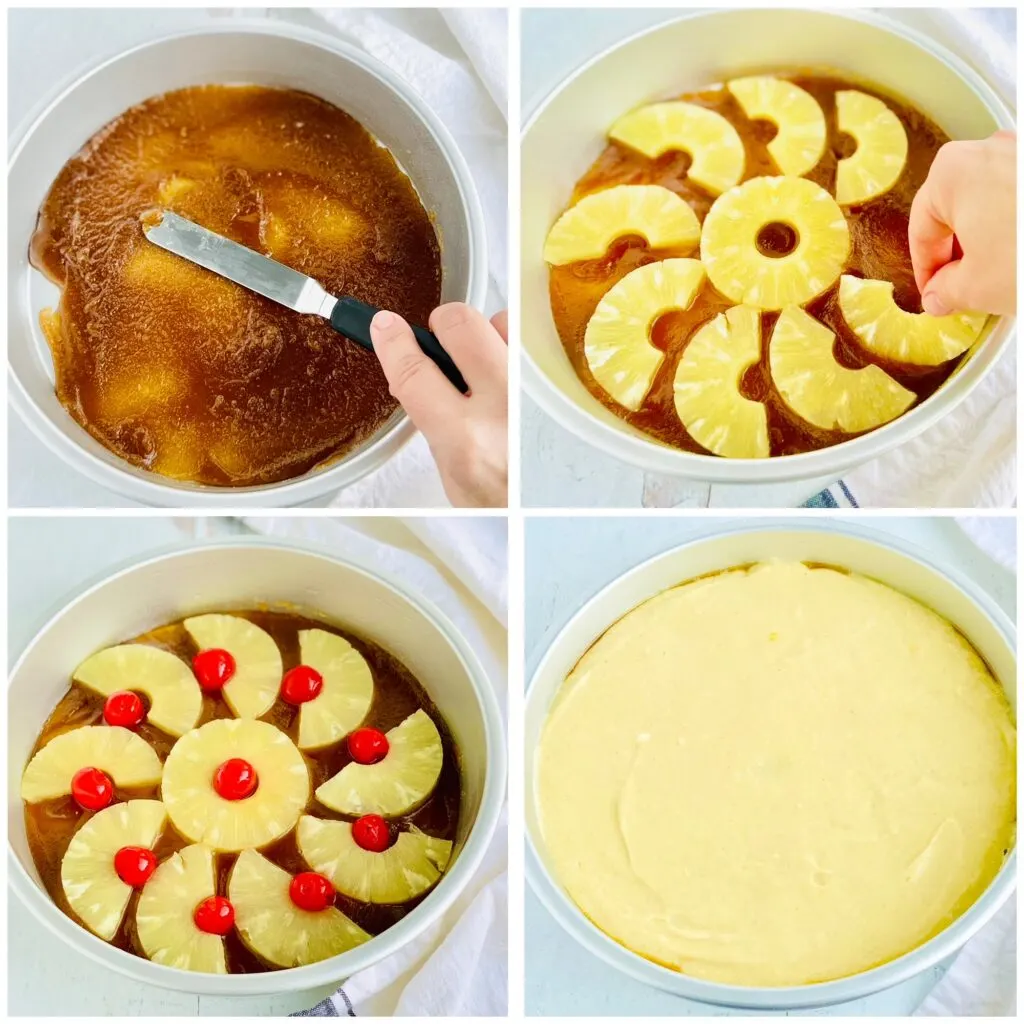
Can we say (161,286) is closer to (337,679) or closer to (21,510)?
(21,510)

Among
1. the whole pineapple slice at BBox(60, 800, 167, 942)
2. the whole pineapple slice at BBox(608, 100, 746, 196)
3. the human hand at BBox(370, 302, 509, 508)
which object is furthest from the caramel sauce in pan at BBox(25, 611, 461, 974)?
the whole pineapple slice at BBox(608, 100, 746, 196)

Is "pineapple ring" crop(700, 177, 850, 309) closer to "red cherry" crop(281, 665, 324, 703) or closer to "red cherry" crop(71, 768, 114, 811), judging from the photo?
"red cherry" crop(281, 665, 324, 703)

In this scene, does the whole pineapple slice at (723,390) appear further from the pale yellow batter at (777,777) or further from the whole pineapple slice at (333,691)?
the whole pineapple slice at (333,691)

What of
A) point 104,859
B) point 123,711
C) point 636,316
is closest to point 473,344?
point 636,316

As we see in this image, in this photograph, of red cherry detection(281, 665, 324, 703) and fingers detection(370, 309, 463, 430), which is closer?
fingers detection(370, 309, 463, 430)

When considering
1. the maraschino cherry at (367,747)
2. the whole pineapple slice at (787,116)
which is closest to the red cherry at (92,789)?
the maraschino cherry at (367,747)

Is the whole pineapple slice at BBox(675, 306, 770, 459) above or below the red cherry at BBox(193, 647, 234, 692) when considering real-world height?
above

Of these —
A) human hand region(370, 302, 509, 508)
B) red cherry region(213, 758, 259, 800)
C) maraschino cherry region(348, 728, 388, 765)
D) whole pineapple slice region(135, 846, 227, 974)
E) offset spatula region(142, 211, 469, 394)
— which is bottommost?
whole pineapple slice region(135, 846, 227, 974)
